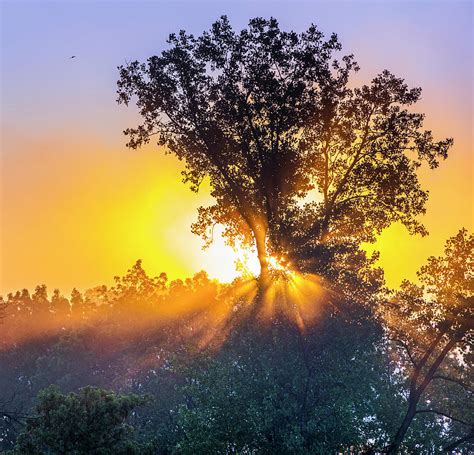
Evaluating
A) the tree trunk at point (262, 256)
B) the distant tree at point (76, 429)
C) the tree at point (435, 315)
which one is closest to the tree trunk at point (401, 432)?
the tree at point (435, 315)

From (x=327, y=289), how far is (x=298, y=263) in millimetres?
2347

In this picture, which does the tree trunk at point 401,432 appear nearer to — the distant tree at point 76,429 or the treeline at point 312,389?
the treeline at point 312,389

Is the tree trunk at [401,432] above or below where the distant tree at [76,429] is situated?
below

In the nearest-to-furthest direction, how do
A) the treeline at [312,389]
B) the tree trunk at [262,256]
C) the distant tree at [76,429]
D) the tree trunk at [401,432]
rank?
the distant tree at [76,429] → the treeline at [312,389] → the tree trunk at [401,432] → the tree trunk at [262,256]

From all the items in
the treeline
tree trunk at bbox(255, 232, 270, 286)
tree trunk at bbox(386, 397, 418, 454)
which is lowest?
tree trunk at bbox(386, 397, 418, 454)

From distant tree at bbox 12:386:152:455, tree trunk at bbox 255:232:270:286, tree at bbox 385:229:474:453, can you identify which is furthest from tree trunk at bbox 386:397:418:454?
distant tree at bbox 12:386:152:455

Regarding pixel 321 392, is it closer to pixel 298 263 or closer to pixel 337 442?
pixel 337 442

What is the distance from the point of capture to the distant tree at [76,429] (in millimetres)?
32406

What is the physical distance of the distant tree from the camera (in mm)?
32406

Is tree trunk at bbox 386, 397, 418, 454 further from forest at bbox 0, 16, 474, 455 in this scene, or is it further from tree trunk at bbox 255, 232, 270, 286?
tree trunk at bbox 255, 232, 270, 286

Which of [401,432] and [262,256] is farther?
[262,256]

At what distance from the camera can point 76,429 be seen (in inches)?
1286

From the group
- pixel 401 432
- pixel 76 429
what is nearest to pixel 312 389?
pixel 401 432

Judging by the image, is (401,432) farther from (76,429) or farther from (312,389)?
(76,429)
